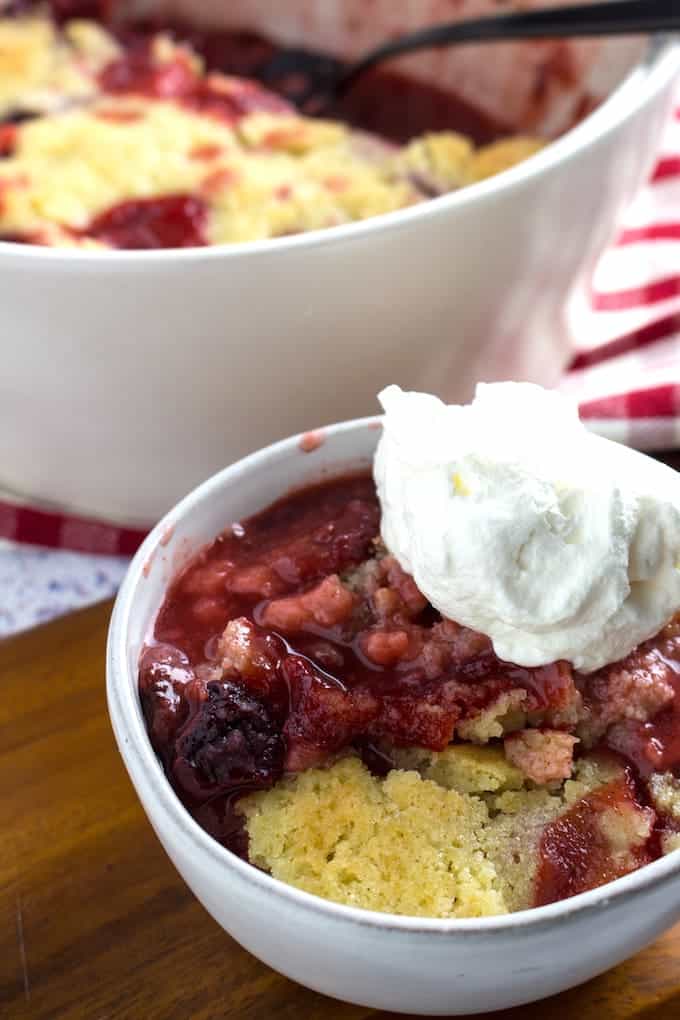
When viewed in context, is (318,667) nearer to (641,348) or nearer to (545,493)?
(545,493)

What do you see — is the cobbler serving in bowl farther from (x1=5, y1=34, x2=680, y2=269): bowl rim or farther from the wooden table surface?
(x1=5, y1=34, x2=680, y2=269): bowl rim

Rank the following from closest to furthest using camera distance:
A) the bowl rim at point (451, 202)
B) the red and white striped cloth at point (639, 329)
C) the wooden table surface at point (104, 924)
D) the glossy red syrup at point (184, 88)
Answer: the wooden table surface at point (104, 924), the bowl rim at point (451, 202), the red and white striped cloth at point (639, 329), the glossy red syrup at point (184, 88)

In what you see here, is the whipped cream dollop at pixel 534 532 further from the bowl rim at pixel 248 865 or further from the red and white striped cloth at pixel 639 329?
the red and white striped cloth at pixel 639 329

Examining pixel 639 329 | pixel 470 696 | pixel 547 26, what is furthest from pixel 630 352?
pixel 470 696

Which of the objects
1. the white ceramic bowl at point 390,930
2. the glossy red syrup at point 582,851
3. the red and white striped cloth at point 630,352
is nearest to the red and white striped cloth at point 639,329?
the red and white striped cloth at point 630,352

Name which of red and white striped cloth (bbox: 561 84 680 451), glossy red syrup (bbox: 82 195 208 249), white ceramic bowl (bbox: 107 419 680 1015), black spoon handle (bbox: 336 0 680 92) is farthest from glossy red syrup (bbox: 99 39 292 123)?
white ceramic bowl (bbox: 107 419 680 1015)

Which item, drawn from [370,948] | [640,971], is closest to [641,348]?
[640,971]

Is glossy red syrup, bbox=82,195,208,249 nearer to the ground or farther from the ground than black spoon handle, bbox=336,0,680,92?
nearer to the ground
